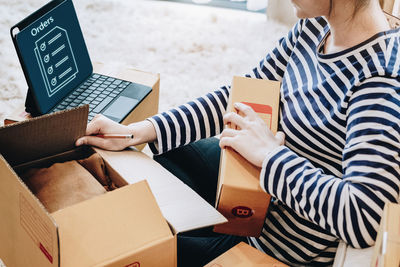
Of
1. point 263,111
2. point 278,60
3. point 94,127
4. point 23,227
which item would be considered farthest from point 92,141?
point 278,60

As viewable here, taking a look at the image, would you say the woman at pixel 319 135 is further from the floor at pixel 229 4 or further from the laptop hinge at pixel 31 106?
the floor at pixel 229 4

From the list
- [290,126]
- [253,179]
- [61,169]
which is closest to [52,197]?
[61,169]

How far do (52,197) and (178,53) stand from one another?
1574 millimetres

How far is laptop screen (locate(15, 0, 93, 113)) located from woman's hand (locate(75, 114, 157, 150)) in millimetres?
223

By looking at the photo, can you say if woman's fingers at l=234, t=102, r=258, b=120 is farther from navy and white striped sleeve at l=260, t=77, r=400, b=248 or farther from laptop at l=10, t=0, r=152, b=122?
laptop at l=10, t=0, r=152, b=122

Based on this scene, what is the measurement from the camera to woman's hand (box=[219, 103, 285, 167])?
91cm

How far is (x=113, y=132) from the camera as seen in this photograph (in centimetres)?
103

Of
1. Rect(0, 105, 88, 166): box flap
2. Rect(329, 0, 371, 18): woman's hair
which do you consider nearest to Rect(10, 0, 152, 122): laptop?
Rect(0, 105, 88, 166): box flap

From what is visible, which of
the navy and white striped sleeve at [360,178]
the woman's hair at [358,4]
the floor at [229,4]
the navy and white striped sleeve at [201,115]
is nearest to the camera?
the navy and white striped sleeve at [360,178]

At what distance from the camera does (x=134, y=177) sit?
917mm

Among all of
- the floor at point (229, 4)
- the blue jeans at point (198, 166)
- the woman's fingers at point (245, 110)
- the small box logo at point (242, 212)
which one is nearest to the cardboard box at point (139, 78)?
the blue jeans at point (198, 166)

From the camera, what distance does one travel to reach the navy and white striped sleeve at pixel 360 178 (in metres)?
0.79

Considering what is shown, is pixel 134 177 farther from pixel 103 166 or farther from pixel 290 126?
pixel 290 126

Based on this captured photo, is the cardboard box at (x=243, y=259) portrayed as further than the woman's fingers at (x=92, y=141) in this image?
No
